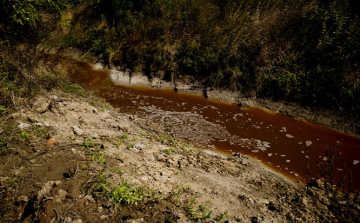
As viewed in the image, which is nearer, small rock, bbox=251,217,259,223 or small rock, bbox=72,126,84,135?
small rock, bbox=251,217,259,223

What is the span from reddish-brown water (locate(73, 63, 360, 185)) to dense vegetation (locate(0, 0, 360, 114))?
3.10ft

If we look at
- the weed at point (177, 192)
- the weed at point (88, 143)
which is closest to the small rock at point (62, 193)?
the weed at point (88, 143)

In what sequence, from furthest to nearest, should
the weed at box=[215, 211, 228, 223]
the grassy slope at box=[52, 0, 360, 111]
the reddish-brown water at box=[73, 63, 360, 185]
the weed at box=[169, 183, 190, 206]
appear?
the grassy slope at box=[52, 0, 360, 111]
the reddish-brown water at box=[73, 63, 360, 185]
the weed at box=[169, 183, 190, 206]
the weed at box=[215, 211, 228, 223]

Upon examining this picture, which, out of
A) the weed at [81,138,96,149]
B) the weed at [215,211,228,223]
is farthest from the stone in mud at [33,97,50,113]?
the weed at [215,211,228,223]

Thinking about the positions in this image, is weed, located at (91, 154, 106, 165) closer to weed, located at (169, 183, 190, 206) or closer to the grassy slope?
weed, located at (169, 183, 190, 206)

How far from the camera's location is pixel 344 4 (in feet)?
20.5

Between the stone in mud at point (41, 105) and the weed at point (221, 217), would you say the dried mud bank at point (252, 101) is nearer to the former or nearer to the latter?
the stone in mud at point (41, 105)

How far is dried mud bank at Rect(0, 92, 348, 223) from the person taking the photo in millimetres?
1934

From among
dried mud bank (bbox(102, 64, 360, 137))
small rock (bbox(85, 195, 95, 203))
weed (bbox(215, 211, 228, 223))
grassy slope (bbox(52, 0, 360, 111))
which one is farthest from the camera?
grassy slope (bbox(52, 0, 360, 111))

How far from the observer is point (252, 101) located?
6.06 meters

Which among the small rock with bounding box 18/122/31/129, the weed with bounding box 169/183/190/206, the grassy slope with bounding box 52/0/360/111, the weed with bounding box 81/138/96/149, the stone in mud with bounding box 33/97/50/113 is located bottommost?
the weed with bounding box 169/183/190/206

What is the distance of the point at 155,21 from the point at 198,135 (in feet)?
17.6

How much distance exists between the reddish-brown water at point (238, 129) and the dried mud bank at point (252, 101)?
219mm

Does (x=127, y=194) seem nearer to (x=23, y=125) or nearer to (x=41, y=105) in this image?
(x=23, y=125)
